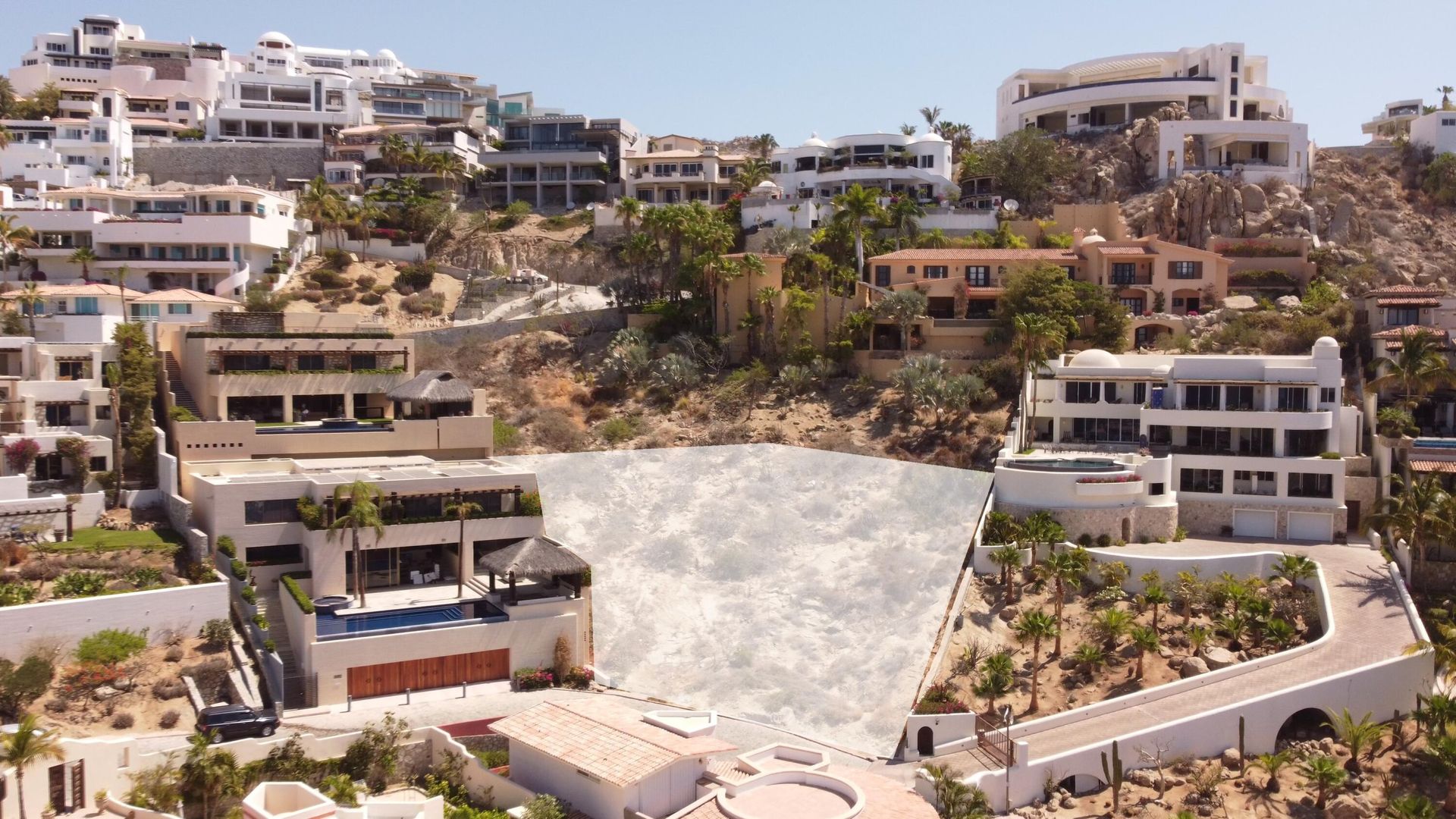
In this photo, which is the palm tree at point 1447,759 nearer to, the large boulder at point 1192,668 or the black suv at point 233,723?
the large boulder at point 1192,668

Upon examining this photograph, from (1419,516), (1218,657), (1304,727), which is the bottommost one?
(1304,727)

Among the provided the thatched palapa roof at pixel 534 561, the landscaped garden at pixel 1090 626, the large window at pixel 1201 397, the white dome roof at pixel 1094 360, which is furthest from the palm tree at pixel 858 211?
the thatched palapa roof at pixel 534 561

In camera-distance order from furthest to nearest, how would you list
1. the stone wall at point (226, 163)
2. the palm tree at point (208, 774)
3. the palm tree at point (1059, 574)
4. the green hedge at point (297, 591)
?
the stone wall at point (226, 163) → the palm tree at point (1059, 574) → the green hedge at point (297, 591) → the palm tree at point (208, 774)

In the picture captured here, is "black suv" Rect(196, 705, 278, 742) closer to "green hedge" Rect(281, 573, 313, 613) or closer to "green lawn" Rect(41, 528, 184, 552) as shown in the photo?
"green hedge" Rect(281, 573, 313, 613)

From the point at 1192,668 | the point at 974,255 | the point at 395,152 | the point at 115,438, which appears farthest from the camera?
the point at 395,152

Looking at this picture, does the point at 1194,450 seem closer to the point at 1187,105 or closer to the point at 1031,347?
the point at 1031,347

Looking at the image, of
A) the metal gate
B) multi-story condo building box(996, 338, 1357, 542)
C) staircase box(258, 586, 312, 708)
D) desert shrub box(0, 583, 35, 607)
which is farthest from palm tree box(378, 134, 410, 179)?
the metal gate

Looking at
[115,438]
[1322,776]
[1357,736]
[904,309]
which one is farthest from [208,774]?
[904,309]
